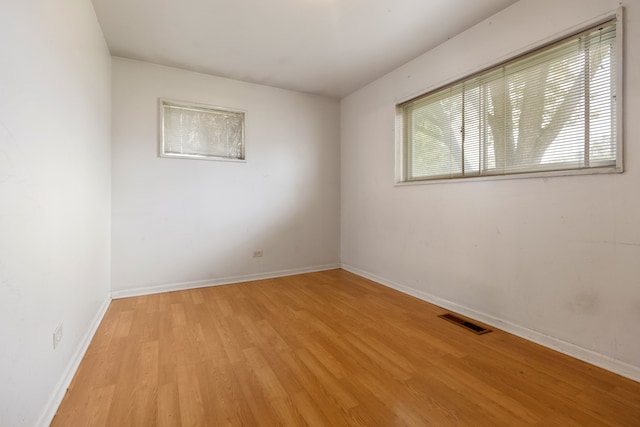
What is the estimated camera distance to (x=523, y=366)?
1.90 metres

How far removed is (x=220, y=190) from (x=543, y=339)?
11.8 feet

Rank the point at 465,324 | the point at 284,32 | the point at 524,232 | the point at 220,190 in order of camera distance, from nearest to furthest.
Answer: the point at 524,232 → the point at 465,324 → the point at 284,32 → the point at 220,190

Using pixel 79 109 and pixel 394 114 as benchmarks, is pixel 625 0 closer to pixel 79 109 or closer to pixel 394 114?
pixel 394 114

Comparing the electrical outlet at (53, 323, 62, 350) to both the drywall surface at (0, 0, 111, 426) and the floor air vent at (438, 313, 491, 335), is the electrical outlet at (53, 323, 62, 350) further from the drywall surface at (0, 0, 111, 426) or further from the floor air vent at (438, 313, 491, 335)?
the floor air vent at (438, 313, 491, 335)

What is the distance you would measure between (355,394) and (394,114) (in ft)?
10.0

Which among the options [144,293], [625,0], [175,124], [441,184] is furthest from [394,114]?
[144,293]

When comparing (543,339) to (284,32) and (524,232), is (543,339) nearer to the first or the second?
(524,232)

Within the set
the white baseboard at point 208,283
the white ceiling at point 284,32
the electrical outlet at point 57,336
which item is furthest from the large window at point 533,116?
the electrical outlet at point 57,336

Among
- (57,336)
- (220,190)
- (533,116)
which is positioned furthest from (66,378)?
(533,116)

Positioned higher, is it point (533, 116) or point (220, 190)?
point (533, 116)

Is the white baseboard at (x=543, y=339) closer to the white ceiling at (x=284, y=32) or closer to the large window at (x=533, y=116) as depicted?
the large window at (x=533, y=116)

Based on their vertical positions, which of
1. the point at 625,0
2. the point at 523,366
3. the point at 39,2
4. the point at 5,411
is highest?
the point at 625,0

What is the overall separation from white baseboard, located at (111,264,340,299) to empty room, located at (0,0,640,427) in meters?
0.03

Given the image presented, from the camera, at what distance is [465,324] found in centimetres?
255
